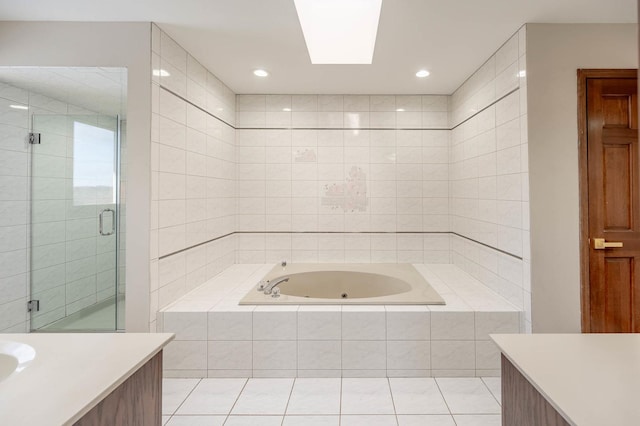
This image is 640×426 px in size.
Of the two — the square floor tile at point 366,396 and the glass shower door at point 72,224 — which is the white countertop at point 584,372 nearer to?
the square floor tile at point 366,396

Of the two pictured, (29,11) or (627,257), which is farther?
(627,257)

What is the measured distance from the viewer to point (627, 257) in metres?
2.08

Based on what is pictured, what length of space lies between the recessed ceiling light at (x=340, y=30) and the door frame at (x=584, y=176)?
142 cm

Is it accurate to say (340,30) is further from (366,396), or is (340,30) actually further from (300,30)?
(366,396)

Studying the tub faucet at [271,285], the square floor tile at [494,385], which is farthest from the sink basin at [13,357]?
the square floor tile at [494,385]

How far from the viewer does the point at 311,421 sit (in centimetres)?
177

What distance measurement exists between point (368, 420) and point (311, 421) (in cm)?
32

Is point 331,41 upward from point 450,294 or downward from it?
upward

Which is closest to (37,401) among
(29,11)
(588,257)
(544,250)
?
(29,11)

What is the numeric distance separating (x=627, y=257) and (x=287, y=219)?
2775mm

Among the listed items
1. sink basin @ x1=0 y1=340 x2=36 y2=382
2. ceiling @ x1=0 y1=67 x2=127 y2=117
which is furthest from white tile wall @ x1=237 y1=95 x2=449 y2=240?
sink basin @ x1=0 y1=340 x2=36 y2=382

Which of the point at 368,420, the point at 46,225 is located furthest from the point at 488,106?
the point at 46,225

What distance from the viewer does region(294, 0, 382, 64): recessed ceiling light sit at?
7.93 ft

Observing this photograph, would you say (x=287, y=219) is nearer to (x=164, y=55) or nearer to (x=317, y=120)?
(x=317, y=120)
